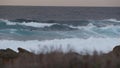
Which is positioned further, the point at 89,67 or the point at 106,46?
the point at 106,46

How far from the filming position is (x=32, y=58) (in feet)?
16.5

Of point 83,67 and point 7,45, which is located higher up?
point 7,45

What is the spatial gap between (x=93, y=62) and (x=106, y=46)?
8.59 m

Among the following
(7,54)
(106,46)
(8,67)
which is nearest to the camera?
(8,67)

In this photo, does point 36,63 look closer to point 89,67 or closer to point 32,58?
point 32,58

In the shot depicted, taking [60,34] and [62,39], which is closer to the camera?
[62,39]

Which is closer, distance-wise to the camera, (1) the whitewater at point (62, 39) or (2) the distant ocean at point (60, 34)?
(1) the whitewater at point (62, 39)

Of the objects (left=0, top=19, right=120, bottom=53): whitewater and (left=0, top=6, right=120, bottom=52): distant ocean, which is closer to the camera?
(left=0, top=19, right=120, bottom=53): whitewater

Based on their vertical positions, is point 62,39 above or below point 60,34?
below

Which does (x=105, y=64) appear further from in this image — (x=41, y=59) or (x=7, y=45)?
(x=7, y=45)

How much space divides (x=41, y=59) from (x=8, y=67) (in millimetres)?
696

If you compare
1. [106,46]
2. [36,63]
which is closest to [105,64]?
[36,63]

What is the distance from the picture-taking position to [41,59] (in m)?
4.94

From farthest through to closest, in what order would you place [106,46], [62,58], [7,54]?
1. [106,46]
2. [7,54]
3. [62,58]
